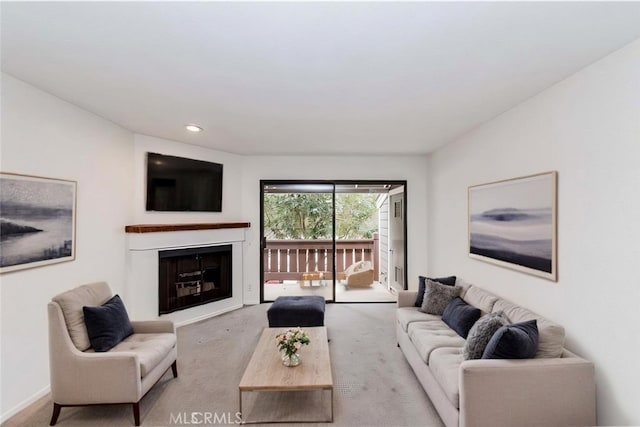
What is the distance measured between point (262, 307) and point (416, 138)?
346cm

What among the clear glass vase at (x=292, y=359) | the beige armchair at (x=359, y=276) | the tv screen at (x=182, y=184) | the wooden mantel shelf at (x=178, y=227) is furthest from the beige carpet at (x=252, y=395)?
the beige armchair at (x=359, y=276)

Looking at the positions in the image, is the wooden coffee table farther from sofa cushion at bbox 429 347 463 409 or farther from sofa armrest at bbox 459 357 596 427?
sofa armrest at bbox 459 357 596 427

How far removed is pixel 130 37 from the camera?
5.57 feet

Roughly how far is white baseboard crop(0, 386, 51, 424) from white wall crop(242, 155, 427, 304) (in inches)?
109

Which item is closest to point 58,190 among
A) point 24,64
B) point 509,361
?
point 24,64

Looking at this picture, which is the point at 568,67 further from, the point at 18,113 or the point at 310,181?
the point at 18,113

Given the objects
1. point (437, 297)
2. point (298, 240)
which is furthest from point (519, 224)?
point (298, 240)

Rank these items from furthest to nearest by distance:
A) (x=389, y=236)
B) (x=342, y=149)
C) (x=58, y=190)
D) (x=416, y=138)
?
1. (x=389, y=236)
2. (x=342, y=149)
3. (x=416, y=138)
4. (x=58, y=190)

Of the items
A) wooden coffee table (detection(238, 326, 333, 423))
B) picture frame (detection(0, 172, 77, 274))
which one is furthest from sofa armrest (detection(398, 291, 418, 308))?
picture frame (detection(0, 172, 77, 274))

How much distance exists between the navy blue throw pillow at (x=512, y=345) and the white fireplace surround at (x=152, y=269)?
146 inches

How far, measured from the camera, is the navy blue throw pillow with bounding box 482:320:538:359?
190 centimetres

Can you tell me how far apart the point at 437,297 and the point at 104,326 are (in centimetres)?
309

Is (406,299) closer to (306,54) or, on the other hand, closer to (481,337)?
(481,337)

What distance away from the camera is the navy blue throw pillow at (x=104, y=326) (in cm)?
231
